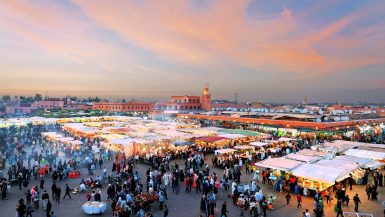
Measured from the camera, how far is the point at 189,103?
74.1 meters

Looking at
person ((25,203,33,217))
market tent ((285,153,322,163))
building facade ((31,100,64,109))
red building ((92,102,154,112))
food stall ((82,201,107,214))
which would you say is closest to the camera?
person ((25,203,33,217))

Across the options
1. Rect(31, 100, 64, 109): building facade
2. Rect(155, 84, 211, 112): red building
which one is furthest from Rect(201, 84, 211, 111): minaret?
Rect(31, 100, 64, 109): building facade

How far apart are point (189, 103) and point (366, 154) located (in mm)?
57668

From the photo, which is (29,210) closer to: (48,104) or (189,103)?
(189,103)

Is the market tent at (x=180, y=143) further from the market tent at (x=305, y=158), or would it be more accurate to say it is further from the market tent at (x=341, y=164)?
the market tent at (x=341, y=164)

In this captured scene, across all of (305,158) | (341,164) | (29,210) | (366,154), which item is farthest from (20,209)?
(366,154)

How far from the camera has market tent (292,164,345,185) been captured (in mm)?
12469

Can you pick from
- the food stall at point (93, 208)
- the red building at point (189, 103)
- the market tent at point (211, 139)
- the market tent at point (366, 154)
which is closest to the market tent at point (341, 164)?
the market tent at point (366, 154)

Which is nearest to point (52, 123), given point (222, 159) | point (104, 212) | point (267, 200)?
point (222, 159)

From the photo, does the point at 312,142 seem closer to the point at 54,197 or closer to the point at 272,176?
the point at 272,176

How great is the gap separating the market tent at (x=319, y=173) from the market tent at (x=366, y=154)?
5.61m

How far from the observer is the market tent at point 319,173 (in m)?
12.5

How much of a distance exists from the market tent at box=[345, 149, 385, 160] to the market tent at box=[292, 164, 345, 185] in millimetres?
5607

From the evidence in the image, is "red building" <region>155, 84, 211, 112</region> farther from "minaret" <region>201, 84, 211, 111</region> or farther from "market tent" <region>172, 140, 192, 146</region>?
"market tent" <region>172, 140, 192, 146</region>
